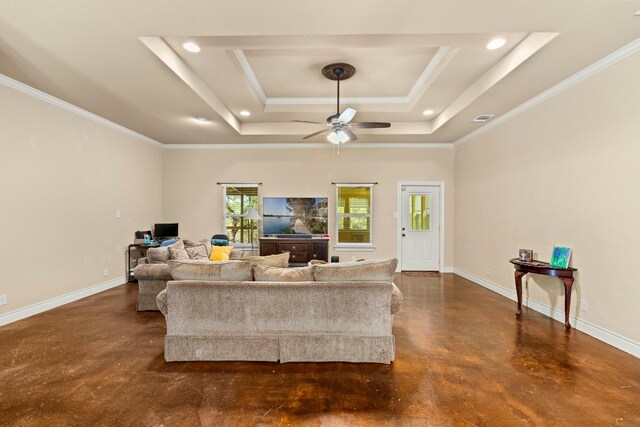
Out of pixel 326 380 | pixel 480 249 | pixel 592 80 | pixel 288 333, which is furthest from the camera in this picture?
pixel 480 249

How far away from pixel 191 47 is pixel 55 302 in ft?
13.4

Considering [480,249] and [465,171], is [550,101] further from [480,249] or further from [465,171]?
[480,249]

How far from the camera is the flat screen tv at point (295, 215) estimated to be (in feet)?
21.5

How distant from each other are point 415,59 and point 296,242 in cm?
385

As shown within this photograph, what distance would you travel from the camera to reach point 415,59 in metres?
3.71

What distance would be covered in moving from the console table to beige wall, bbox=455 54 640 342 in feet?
10.2

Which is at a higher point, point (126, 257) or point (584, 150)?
point (584, 150)

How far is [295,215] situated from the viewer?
6602 millimetres

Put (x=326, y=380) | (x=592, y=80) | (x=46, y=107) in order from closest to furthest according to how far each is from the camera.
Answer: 1. (x=326, y=380)
2. (x=592, y=80)
3. (x=46, y=107)

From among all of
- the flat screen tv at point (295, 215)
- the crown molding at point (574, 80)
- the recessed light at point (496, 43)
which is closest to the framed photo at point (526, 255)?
the crown molding at point (574, 80)

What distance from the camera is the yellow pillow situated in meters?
4.86

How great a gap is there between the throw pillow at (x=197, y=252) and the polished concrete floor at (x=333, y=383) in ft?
4.86

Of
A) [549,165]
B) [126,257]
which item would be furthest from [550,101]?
[126,257]

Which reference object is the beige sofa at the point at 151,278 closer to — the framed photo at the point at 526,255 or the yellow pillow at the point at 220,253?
the yellow pillow at the point at 220,253
